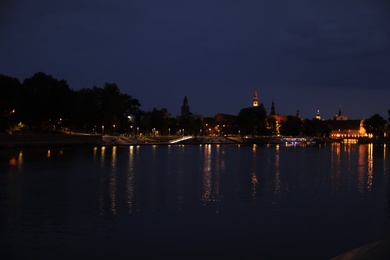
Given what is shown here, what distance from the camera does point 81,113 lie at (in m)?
104

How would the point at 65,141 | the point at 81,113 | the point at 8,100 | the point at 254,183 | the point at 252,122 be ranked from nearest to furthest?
the point at 254,183
the point at 8,100
the point at 65,141
the point at 81,113
the point at 252,122

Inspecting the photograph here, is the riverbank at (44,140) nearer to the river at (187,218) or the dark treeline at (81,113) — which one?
the dark treeline at (81,113)

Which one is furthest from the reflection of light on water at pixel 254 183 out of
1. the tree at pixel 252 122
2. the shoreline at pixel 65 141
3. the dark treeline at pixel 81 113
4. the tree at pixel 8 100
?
the tree at pixel 252 122

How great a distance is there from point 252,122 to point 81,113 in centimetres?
7999

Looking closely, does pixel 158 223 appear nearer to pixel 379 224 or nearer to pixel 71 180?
pixel 379 224

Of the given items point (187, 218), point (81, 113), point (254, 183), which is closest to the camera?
point (187, 218)

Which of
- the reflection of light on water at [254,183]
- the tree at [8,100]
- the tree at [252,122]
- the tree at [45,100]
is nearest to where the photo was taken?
the reflection of light on water at [254,183]

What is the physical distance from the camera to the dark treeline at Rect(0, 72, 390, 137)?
80.1 meters

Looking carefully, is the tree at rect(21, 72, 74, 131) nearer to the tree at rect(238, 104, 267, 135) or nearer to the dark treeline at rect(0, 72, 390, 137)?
the dark treeline at rect(0, 72, 390, 137)

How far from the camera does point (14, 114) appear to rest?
265 feet

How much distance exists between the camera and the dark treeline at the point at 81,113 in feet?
263

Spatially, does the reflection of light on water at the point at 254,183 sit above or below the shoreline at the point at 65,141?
below

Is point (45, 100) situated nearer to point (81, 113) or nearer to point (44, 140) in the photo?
point (44, 140)

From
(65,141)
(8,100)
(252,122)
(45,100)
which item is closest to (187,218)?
(8,100)
